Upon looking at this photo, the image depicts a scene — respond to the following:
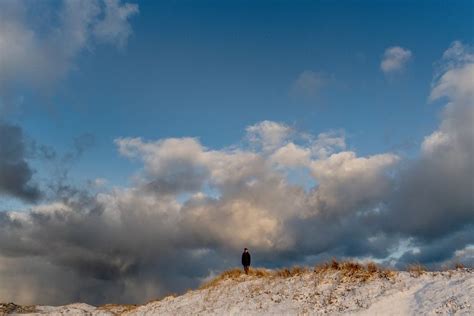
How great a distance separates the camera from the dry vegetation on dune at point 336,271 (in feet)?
94.6

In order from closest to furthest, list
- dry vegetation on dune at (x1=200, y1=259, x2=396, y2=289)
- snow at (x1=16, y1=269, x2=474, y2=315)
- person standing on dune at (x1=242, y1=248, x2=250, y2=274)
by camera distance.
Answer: snow at (x1=16, y1=269, x2=474, y2=315) < dry vegetation on dune at (x1=200, y1=259, x2=396, y2=289) < person standing on dune at (x1=242, y1=248, x2=250, y2=274)

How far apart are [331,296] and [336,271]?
352 centimetres

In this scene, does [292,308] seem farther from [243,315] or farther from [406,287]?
[406,287]

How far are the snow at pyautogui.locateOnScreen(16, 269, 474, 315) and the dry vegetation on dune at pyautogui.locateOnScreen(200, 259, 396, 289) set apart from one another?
35cm

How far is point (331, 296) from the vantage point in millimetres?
28250

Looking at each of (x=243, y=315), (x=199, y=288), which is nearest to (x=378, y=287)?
(x=243, y=315)

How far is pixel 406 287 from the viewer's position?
83.6 ft

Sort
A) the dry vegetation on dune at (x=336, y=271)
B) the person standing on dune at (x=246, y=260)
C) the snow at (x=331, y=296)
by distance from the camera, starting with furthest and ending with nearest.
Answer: the person standing on dune at (x=246, y=260), the dry vegetation on dune at (x=336, y=271), the snow at (x=331, y=296)

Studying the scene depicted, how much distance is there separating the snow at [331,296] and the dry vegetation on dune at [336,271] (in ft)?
1.16

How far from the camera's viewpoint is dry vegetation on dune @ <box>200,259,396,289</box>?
2883 cm

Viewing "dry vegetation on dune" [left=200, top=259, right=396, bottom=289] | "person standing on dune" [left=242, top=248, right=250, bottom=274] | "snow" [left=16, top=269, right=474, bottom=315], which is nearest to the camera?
"snow" [left=16, top=269, right=474, bottom=315]

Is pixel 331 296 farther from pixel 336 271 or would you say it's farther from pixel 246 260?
pixel 246 260

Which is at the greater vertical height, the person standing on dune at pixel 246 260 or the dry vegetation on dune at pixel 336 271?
the person standing on dune at pixel 246 260

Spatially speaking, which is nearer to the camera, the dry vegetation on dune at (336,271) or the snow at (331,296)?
the snow at (331,296)
